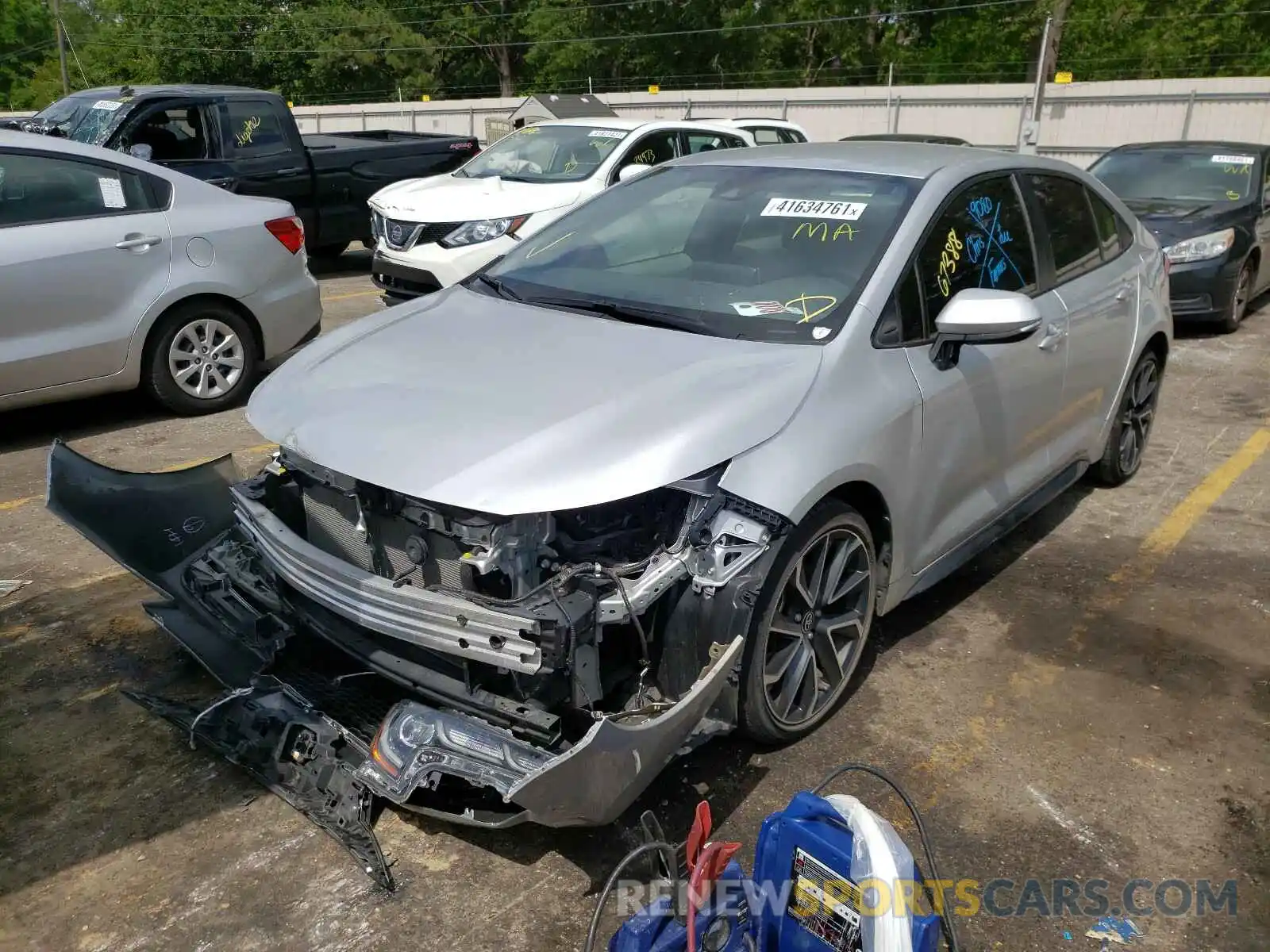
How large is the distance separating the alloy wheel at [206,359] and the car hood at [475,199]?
233cm

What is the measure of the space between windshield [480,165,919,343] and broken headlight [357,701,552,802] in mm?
1444

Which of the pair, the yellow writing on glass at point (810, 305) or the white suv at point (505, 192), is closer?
the yellow writing on glass at point (810, 305)

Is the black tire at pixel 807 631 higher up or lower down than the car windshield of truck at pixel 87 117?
lower down

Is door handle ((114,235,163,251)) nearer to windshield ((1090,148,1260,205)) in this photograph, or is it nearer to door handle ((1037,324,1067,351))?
door handle ((1037,324,1067,351))

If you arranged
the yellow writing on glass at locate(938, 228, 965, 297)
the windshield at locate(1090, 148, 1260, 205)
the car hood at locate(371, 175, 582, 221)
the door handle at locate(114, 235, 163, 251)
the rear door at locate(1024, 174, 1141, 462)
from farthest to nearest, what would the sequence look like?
1. the windshield at locate(1090, 148, 1260, 205)
2. the car hood at locate(371, 175, 582, 221)
3. the door handle at locate(114, 235, 163, 251)
4. the rear door at locate(1024, 174, 1141, 462)
5. the yellow writing on glass at locate(938, 228, 965, 297)

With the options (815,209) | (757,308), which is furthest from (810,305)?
(815,209)

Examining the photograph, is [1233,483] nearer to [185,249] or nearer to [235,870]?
[235,870]

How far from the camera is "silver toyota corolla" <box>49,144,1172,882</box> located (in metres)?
2.63

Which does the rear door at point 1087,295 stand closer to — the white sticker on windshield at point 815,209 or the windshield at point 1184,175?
the white sticker on windshield at point 815,209

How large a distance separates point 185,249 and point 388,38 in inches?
1972

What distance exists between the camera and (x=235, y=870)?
272cm

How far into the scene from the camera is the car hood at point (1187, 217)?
901 centimetres

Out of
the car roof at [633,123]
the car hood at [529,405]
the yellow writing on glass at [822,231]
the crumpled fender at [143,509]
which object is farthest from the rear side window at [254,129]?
the yellow writing on glass at [822,231]

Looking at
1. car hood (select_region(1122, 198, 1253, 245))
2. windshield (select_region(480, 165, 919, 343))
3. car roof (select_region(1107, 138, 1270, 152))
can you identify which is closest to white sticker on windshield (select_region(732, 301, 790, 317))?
windshield (select_region(480, 165, 919, 343))
